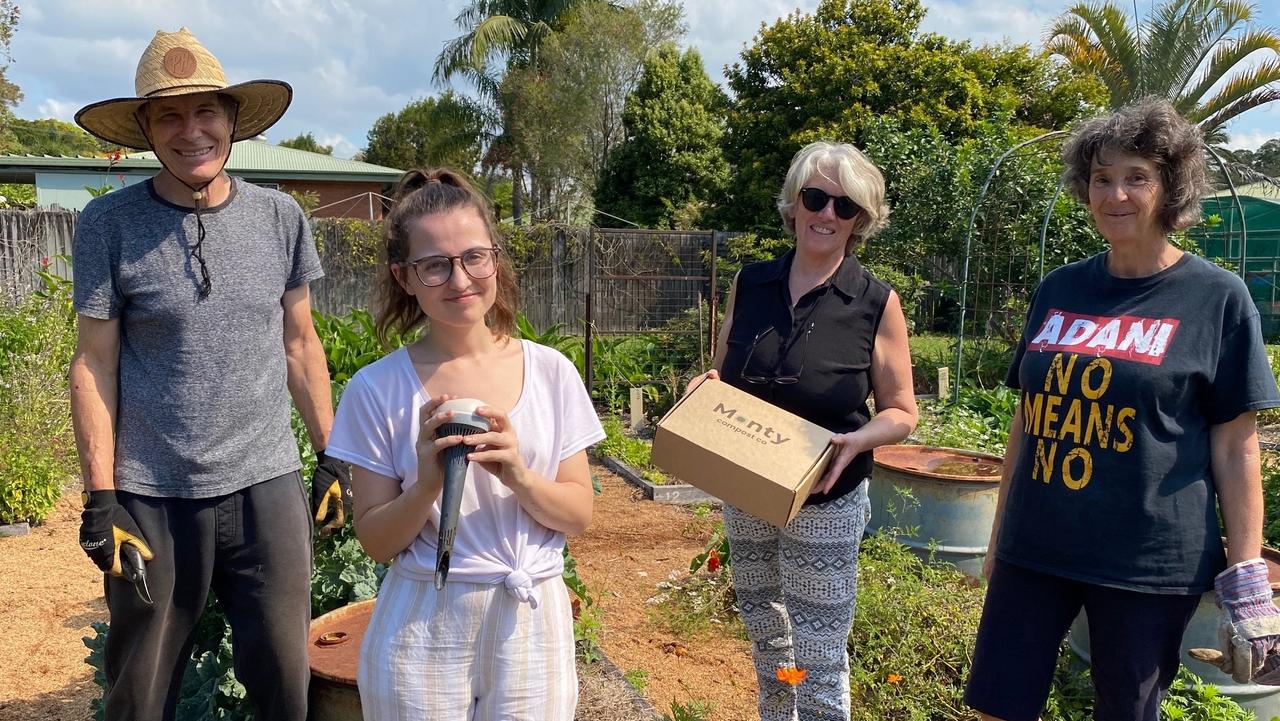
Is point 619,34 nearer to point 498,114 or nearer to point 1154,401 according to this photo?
point 498,114

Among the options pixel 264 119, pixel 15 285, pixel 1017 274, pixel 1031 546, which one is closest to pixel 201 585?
pixel 264 119

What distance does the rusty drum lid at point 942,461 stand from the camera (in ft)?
14.4

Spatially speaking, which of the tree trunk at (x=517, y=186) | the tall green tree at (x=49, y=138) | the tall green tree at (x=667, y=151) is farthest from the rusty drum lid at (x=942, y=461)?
the tall green tree at (x=49, y=138)

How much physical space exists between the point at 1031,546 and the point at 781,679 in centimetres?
71

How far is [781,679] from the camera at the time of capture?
92.8 inches

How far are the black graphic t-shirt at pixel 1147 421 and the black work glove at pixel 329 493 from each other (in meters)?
1.77

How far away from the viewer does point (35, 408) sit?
585 cm

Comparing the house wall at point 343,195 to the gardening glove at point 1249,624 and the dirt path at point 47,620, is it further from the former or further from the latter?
the gardening glove at point 1249,624

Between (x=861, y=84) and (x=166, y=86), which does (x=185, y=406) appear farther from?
(x=861, y=84)

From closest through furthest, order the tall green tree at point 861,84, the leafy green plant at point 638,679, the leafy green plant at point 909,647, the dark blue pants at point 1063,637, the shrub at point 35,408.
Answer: the dark blue pants at point 1063,637, the leafy green plant at point 909,647, the leafy green plant at point 638,679, the shrub at point 35,408, the tall green tree at point 861,84

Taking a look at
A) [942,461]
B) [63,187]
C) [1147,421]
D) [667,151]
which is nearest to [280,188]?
[63,187]

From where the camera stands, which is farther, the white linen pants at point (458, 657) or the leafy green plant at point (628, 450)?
the leafy green plant at point (628, 450)

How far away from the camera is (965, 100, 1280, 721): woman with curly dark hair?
1.93 metres

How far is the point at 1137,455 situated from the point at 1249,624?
1.29 feet
